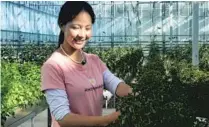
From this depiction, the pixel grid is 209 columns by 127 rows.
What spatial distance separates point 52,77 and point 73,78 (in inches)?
2.6

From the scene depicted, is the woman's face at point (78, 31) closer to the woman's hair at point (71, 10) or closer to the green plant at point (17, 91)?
the woman's hair at point (71, 10)

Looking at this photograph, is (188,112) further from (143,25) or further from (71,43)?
(143,25)

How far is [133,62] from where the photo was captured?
10.2 metres

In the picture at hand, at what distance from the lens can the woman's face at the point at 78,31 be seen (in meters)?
1.16

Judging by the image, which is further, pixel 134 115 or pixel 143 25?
pixel 143 25

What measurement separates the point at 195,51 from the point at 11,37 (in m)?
12.0

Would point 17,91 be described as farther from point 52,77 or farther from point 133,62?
point 133,62

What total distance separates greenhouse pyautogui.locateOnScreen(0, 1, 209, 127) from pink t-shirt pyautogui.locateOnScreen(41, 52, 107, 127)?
100mm

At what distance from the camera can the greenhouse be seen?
220cm

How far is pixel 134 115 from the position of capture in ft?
7.27

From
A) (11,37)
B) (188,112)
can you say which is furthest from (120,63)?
(11,37)

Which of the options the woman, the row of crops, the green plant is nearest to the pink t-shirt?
the woman

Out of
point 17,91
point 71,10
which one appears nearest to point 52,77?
point 71,10

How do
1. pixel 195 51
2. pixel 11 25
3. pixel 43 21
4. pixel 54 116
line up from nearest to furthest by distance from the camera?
pixel 54 116 → pixel 195 51 → pixel 11 25 → pixel 43 21
